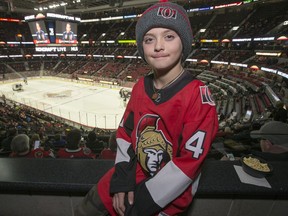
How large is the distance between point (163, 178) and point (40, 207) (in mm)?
1245

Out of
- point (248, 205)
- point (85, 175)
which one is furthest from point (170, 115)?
point (248, 205)

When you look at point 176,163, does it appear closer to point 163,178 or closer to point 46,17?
point 163,178

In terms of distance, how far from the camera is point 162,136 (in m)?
1.32

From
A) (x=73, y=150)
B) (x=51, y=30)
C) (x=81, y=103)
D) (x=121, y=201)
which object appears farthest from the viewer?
(x=51, y=30)

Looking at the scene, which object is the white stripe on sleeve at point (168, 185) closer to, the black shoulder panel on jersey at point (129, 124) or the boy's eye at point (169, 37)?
the black shoulder panel on jersey at point (129, 124)

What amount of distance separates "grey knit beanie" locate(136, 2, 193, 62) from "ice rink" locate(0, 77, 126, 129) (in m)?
13.0

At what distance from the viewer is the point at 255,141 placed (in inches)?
124

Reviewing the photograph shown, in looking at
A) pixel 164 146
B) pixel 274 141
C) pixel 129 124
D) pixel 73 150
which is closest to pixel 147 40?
pixel 129 124

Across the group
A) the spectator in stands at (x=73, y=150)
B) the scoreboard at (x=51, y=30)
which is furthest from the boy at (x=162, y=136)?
the scoreboard at (x=51, y=30)

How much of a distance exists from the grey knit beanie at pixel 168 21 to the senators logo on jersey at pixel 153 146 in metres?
0.58

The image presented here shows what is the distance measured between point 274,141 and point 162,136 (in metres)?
1.73

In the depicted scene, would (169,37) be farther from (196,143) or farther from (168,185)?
(168,185)

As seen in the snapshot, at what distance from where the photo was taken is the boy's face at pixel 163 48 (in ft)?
4.24

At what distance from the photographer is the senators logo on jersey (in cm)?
130
